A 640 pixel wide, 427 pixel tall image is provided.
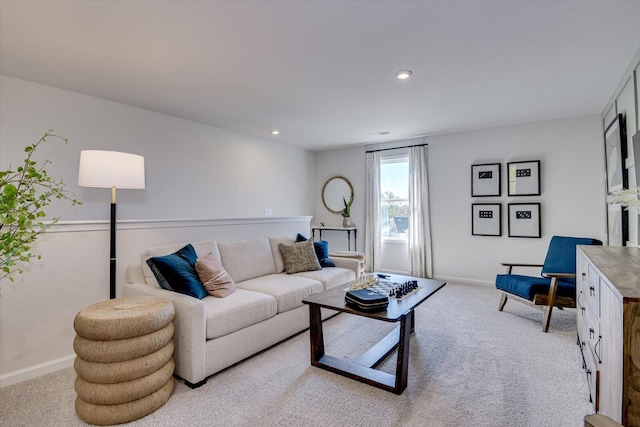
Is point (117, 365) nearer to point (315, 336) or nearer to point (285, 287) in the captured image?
point (315, 336)

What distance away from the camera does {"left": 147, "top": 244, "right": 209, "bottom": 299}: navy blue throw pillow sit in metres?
2.47

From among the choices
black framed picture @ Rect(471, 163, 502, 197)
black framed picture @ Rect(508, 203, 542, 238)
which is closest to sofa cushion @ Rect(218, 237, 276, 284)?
black framed picture @ Rect(471, 163, 502, 197)

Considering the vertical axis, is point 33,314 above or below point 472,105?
below

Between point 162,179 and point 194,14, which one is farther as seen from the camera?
point 162,179

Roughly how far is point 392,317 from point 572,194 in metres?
3.67

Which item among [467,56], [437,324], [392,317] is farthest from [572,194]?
[392,317]

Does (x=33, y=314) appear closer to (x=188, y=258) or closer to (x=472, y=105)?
(x=188, y=258)

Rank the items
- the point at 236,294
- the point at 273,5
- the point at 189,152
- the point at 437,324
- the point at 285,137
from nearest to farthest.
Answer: the point at 273,5, the point at 236,294, the point at 437,324, the point at 189,152, the point at 285,137

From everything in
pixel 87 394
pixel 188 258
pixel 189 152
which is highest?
pixel 189 152

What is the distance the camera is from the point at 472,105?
358 centimetres

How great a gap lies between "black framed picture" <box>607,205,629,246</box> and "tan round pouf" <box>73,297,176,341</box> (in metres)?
3.93

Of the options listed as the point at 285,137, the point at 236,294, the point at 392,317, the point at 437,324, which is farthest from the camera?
the point at 285,137

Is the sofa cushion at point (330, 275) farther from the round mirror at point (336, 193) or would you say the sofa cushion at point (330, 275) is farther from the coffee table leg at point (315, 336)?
the round mirror at point (336, 193)

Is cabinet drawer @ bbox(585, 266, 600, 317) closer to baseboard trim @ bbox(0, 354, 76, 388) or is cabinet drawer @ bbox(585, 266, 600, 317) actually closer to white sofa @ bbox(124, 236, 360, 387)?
white sofa @ bbox(124, 236, 360, 387)
